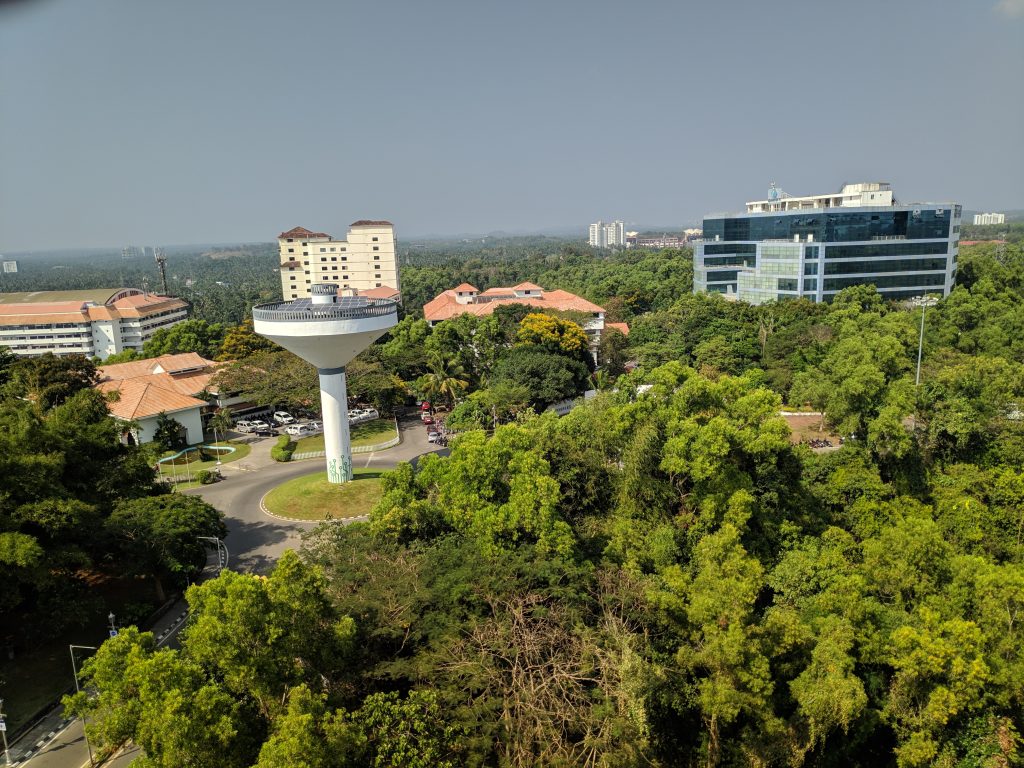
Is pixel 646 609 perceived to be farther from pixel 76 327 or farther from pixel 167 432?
pixel 76 327

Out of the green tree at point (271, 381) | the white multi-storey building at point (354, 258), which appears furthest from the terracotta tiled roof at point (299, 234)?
the green tree at point (271, 381)

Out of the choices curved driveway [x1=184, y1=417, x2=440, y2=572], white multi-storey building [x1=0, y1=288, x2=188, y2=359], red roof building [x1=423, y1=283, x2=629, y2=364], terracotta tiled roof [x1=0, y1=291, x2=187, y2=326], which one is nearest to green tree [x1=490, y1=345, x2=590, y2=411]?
curved driveway [x1=184, y1=417, x2=440, y2=572]

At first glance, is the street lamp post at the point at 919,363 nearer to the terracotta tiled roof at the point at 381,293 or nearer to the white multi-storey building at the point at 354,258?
the terracotta tiled roof at the point at 381,293

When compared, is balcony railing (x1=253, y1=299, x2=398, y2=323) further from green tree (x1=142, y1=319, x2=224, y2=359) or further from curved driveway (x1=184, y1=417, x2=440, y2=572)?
green tree (x1=142, y1=319, x2=224, y2=359)

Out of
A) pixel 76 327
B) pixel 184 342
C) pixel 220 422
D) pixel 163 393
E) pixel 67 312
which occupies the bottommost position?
pixel 220 422

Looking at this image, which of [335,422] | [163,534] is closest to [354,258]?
[335,422]

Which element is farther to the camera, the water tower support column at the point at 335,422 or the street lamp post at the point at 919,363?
the water tower support column at the point at 335,422

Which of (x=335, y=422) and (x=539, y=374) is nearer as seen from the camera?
(x=335, y=422)
